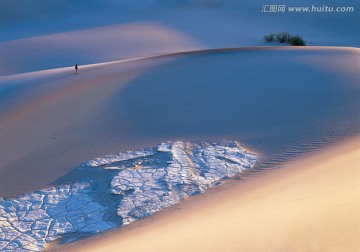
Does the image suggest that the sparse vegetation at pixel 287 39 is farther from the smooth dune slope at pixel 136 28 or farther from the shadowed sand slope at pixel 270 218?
the shadowed sand slope at pixel 270 218

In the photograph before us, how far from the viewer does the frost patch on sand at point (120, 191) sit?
21.3ft

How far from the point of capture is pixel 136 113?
34.4 feet

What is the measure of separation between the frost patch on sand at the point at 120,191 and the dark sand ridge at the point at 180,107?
0.47 m

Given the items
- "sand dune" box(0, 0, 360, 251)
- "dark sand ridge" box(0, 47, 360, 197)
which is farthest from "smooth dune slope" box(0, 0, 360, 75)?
"dark sand ridge" box(0, 47, 360, 197)

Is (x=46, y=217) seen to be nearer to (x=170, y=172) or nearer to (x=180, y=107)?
(x=170, y=172)

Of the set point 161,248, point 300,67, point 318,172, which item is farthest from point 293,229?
point 300,67

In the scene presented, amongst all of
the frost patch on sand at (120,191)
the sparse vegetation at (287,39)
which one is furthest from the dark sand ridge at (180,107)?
the sparse vegetation at (287,39)

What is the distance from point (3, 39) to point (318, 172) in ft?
69.8

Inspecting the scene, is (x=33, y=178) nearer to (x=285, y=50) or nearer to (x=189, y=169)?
(x=189, y=169)

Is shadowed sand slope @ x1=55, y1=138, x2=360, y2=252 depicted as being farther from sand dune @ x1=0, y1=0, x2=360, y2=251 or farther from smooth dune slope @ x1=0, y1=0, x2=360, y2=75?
smooth dune slope @ x1=0, y1=0, x2=360, y2=75

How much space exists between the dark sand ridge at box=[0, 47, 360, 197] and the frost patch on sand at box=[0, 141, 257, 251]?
1.53 feet

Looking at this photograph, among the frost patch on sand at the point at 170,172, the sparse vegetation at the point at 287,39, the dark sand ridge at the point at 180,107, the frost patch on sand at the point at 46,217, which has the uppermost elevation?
the sparse vegetation at the point at 287,39

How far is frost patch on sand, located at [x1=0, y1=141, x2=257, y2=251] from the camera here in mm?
6500

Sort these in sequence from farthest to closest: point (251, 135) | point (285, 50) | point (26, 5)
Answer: point (26, 5), point (285, 50), point (251, 135)
